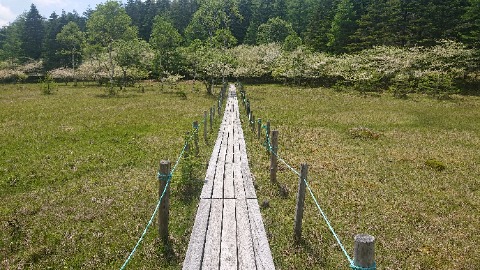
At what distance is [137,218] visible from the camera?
31.6 ft

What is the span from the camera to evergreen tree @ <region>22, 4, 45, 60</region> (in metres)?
93.8

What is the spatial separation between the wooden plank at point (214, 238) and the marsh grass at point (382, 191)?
1335 mm

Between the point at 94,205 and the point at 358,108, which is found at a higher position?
the point at 358,108

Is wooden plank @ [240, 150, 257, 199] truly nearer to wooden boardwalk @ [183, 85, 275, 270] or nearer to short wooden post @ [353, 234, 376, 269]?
wooden boardwalk @ [183, 85, 275, 270]

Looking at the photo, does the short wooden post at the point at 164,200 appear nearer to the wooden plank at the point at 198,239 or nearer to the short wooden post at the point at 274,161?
the wooden plank at the point at 198,239

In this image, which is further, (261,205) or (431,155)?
(431,155)

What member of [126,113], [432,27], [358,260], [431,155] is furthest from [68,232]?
[432,27]

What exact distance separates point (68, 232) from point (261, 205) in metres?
5.53

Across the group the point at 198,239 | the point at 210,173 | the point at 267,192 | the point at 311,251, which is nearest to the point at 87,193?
the point at 210,173

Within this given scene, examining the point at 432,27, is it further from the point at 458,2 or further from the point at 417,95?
the point at 417,95

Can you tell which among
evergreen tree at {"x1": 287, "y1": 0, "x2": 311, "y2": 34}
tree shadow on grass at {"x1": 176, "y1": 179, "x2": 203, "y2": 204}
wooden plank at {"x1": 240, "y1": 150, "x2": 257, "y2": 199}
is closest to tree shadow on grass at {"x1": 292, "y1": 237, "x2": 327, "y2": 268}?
wooden plank at {"x1": 240, "y1": 150, "x2": 257, "y2": 199}

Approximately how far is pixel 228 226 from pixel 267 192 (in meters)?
3.23

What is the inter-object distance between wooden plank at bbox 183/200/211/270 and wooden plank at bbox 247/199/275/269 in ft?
4.00

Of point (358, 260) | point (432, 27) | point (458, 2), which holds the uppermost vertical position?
point (458, 2)
